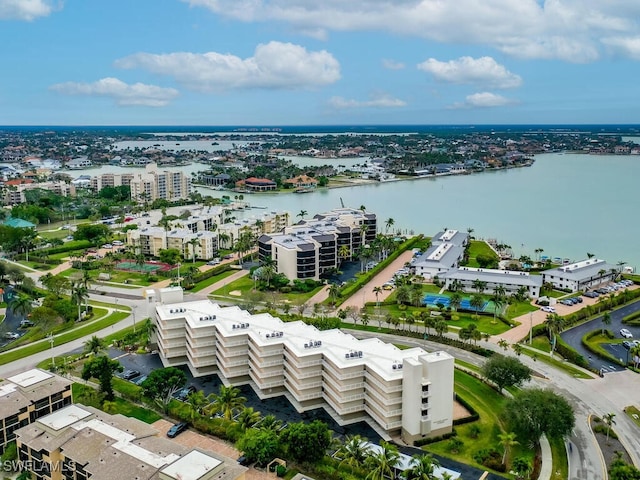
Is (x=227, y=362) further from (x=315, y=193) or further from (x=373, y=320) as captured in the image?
(x=315, y=193)

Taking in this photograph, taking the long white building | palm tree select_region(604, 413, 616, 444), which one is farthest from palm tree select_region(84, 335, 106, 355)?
palm tree select_region(604, 413, 616, 444)

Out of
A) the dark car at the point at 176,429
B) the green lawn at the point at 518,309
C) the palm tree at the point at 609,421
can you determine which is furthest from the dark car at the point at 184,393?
the green lawn at the point at 518,309

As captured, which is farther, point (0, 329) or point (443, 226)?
point (443, 226)

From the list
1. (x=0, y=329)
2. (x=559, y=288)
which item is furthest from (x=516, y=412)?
(x=0, y=329)

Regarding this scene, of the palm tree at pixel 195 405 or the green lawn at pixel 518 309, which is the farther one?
the green lawn at pixel 518 309

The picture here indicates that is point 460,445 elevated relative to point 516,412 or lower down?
lower down

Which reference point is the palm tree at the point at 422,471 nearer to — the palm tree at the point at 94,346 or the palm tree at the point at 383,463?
the palm tree at the point at 383,463
